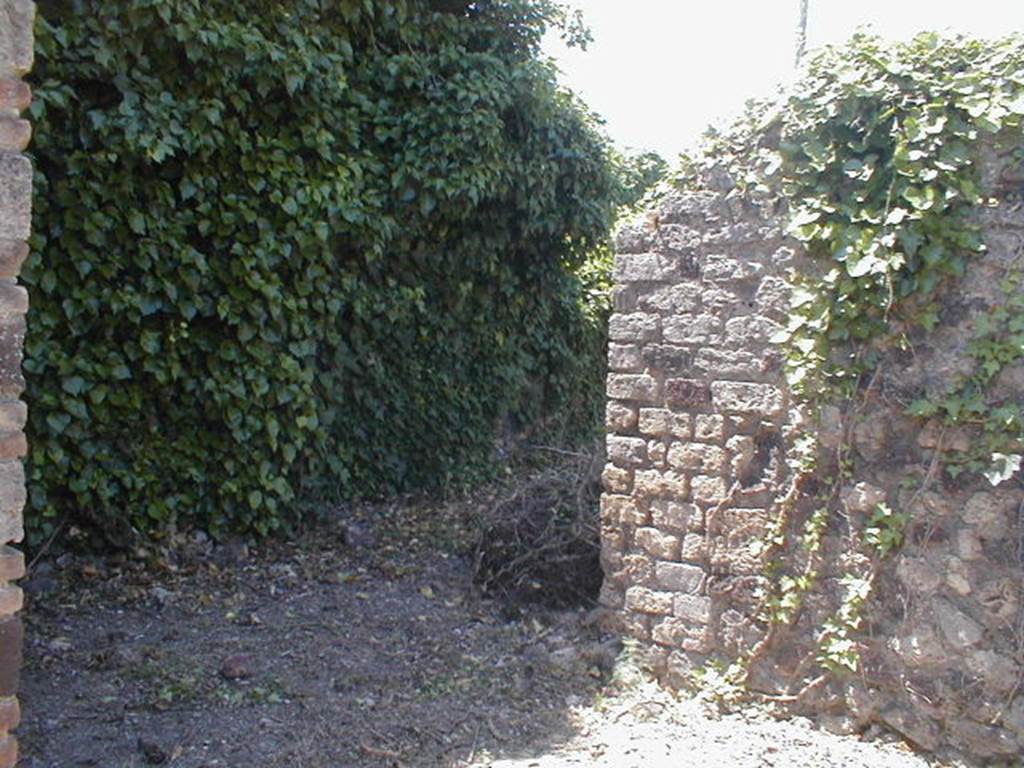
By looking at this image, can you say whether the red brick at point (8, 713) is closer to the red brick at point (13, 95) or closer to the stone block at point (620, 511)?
the red brick at point (13, 95)

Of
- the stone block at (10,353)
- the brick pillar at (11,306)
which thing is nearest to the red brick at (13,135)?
the brick pillar at (11,306)

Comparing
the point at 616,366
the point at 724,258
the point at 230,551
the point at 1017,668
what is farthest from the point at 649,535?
the point at 230,551

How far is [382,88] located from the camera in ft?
22.0

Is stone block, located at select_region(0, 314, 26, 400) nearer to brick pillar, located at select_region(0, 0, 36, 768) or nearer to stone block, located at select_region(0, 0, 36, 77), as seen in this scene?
brick pillar, located at select_region(0, 0, 36, 768)

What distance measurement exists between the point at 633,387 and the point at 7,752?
3005 millimetres

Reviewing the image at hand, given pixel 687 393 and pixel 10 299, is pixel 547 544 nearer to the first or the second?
pixel 687 393

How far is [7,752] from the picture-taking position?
8.04ft

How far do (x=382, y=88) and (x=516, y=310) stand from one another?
2.03 meters

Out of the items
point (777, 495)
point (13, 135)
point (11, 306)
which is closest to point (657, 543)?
point (777, 495)

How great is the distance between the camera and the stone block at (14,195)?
239cm

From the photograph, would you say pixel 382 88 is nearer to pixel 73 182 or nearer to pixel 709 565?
pixel 73 182

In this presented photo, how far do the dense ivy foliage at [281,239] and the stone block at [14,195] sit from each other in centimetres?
282

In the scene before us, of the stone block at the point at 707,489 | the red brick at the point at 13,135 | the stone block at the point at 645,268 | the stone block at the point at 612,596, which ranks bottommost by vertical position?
the stone block at the point at 612,596

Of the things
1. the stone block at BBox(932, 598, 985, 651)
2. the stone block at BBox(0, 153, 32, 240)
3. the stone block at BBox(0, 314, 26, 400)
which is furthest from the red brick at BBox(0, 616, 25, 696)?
the stone block at BBox(932, 598, 985, 651)
